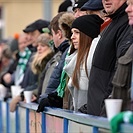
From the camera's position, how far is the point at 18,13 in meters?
28.8

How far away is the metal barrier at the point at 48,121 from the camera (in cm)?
572

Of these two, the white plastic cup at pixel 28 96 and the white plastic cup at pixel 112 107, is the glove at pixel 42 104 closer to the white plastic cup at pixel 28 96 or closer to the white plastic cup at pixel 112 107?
the white plastic cup at pixel 28 96

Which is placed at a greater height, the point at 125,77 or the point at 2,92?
the point at 125,77

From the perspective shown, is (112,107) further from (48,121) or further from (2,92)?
(2,92)

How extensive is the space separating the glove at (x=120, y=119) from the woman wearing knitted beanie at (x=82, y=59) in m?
1.70

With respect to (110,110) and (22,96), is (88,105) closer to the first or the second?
(110,110)

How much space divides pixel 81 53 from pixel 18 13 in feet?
72.3

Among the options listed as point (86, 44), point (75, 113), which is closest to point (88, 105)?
point (75, 113)

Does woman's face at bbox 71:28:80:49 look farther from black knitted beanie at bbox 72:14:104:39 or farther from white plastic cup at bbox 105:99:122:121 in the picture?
white plastic cup at bbox 105:99:122:121

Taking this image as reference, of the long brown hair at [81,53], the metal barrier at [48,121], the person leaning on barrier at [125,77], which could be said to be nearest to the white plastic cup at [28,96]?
the metal barrier at [48,121]

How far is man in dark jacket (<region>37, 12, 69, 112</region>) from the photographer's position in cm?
795

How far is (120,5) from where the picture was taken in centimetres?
634

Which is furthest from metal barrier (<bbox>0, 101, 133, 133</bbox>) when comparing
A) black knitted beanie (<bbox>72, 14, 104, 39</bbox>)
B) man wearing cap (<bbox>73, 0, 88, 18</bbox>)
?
man wearing cap (<bbox>73, 0, 88, 18</bbox>)

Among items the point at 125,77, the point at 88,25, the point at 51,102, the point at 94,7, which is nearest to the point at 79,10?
the point at 94,7
